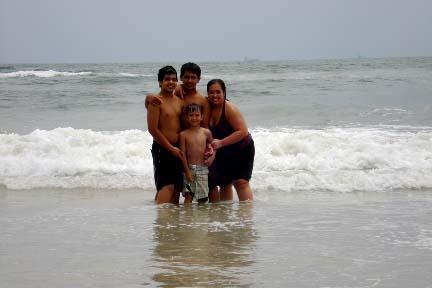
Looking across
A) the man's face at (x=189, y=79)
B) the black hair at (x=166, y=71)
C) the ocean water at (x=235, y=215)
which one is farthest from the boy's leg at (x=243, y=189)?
the black hair at (x=166, y=71)

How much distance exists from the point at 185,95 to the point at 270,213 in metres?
1.37

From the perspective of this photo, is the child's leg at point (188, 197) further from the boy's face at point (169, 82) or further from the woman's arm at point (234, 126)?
the boy's face at point (169, 82)

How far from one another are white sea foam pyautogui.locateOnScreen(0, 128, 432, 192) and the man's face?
228 centimetres

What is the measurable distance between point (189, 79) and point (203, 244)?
1.62m

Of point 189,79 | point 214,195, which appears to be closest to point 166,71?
point 189,79

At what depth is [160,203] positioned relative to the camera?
19.5 feet

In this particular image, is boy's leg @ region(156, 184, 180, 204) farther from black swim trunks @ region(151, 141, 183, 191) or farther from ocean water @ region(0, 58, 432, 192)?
ocean water @ region(0, 58, 432, 192)

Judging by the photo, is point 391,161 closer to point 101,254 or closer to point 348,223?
A: point 348,223

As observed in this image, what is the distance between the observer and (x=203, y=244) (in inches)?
177

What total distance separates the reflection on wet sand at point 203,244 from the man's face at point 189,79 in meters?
1.19

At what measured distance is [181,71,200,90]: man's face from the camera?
212 inches

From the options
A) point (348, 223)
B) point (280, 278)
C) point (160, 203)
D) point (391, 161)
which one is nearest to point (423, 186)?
point (391, 161)

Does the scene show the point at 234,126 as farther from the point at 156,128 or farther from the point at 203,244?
the point at 203,244

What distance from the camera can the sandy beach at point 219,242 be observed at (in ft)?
12.1
